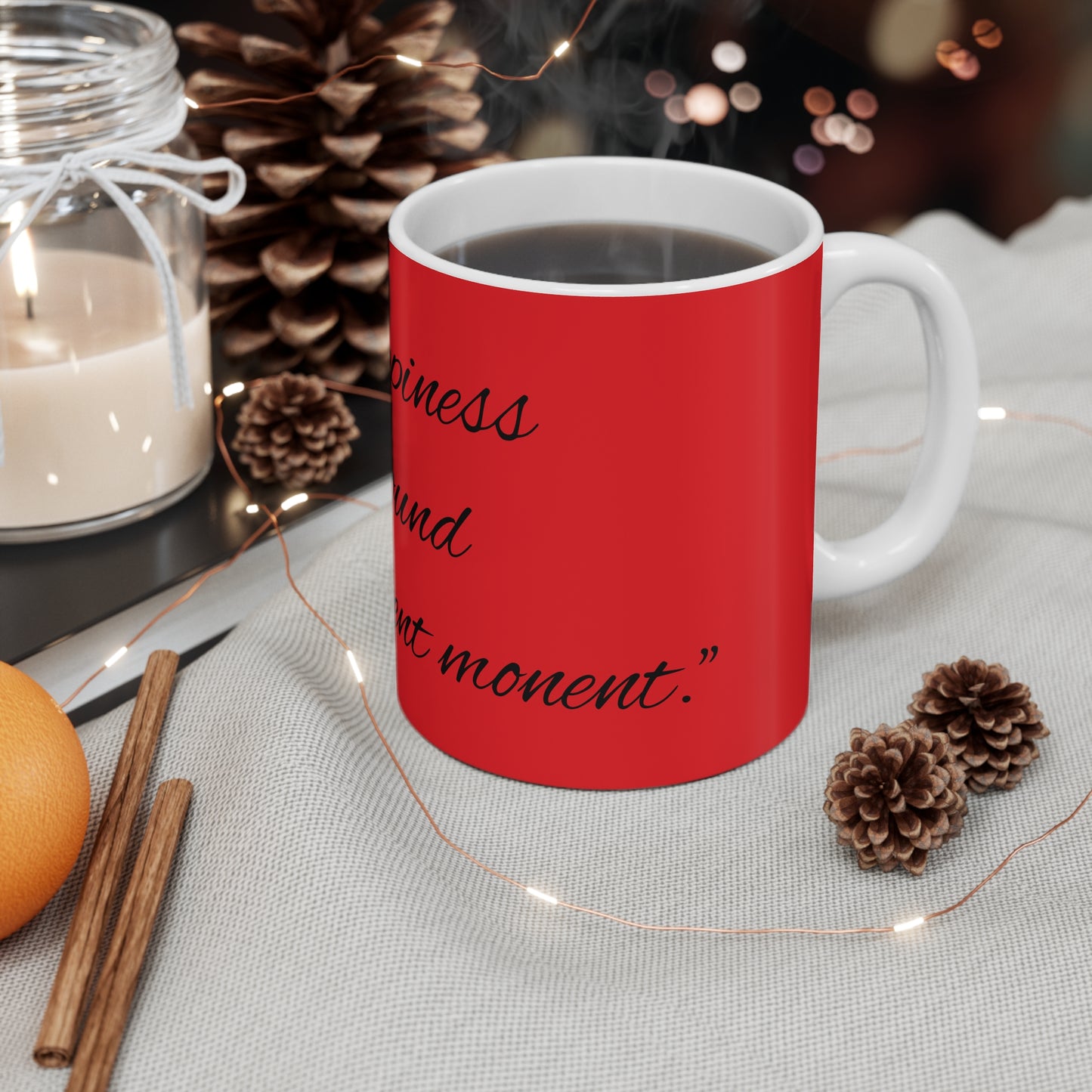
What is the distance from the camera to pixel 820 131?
1.06 m

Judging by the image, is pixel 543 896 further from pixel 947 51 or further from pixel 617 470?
pixel 947 51

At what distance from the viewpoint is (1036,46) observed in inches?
43.1

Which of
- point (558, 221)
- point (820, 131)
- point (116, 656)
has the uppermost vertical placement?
point (558, 221)

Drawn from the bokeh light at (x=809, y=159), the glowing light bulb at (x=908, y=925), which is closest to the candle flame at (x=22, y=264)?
the glowing light bulb at (x=908, y=925)

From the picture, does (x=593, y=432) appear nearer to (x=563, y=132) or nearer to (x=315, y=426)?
(x=315, y=426)

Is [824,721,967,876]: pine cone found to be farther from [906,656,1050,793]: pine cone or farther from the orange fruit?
the orange fruit

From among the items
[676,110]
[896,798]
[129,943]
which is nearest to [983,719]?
[896,798]

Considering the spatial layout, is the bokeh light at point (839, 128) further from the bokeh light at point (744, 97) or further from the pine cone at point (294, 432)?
the pine cone at point (294, 432)

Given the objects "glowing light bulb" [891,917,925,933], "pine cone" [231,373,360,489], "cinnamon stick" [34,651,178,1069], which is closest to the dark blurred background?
"pine cone" [231,373,360,489]

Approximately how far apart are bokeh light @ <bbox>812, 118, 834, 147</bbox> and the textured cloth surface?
53cm

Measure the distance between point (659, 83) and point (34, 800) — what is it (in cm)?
72

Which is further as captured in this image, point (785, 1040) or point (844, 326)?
point (844, 326)

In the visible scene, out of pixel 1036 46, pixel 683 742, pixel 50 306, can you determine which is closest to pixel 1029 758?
pixel 683 742

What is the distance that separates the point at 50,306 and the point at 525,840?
37 cm
